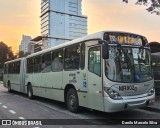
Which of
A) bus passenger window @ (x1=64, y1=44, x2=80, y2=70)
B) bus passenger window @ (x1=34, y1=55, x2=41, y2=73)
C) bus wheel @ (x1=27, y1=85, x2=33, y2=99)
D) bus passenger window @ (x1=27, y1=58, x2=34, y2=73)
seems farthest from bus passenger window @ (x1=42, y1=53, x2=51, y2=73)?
bus wheel @ (x1=27, y1=85, x2=33, y2=99)

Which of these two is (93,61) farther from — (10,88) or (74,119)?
(10,88)

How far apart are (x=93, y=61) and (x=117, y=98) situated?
170cm

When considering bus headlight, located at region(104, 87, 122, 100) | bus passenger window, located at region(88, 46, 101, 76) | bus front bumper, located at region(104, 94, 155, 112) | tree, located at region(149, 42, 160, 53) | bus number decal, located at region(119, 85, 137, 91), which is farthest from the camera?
tree, located at region(149, 42, 160, 53)

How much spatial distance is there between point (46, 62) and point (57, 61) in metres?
1.69

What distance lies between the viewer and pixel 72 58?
1225 cm

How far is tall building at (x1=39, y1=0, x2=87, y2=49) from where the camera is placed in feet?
277

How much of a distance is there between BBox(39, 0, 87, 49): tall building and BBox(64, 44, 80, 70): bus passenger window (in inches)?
2717

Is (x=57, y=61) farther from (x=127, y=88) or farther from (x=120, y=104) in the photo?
(x=120, y=104)

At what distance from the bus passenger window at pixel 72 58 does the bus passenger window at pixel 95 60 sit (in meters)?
1.00

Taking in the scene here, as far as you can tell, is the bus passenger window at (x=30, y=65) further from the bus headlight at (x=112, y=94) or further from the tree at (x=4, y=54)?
the tree at (x=4, y=54)

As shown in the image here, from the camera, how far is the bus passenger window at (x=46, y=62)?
1485cm

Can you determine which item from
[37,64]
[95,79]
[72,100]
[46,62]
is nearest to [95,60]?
[95,79]

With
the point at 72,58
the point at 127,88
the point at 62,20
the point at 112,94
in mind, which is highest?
the point at 62,20

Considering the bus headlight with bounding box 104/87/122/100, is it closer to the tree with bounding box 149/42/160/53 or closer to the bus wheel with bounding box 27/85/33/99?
the tree with bounding box 149/42/160/53
